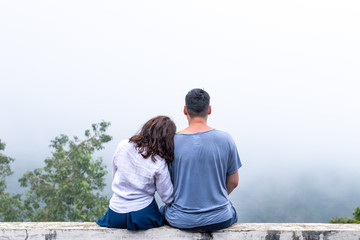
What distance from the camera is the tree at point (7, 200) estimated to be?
54.9 feet

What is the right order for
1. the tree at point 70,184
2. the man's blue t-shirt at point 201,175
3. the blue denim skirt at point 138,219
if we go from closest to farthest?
the man's blue t-shirt at point 201,175
the blue denim skirt at point 138,219
the tree at point 70,184

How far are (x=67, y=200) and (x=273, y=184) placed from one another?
121921 mm

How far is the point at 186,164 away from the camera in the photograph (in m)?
2.76

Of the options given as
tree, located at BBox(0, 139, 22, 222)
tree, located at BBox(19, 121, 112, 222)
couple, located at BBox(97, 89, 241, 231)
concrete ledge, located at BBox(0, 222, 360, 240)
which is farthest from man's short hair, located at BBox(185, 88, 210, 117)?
tree, located at BBox(0, 139, 22, 222)

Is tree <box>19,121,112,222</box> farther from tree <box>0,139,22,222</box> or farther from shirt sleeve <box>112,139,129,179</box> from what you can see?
shirt sleeve <box>112,139,129,179</box>

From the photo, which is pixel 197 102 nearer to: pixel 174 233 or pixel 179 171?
pixel 179 171

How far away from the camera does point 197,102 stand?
2.79 meters

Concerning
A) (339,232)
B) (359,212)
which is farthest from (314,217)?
(339,232)

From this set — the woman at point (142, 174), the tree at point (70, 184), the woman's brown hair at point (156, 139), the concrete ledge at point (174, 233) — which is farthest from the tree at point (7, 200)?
the woman's brown hair at point (156, 139)

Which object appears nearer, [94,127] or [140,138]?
[140,138]

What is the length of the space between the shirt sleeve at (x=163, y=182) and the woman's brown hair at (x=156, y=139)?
0.22 feet

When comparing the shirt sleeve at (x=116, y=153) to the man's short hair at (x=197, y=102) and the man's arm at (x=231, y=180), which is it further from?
the man's arm at (x=231, y=180)

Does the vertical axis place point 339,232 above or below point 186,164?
below

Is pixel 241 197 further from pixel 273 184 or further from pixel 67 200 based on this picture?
pixel 67 200
